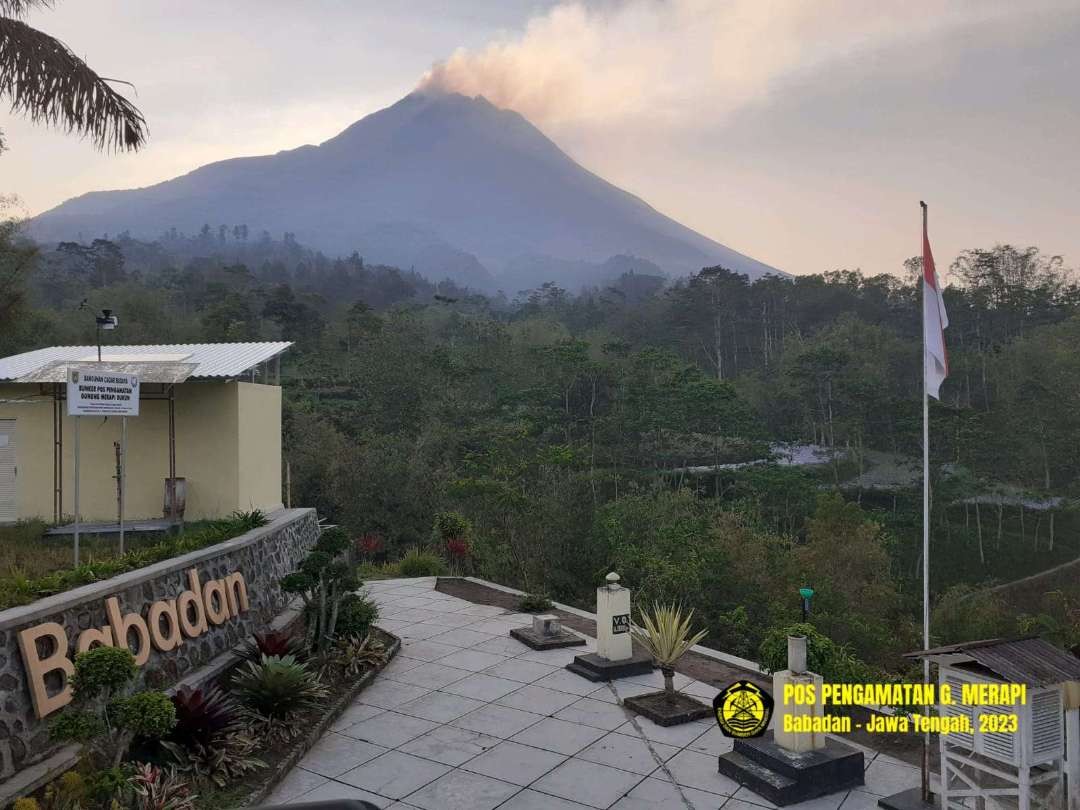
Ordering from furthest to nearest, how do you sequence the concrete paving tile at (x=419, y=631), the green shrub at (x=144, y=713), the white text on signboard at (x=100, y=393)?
the concrete paving tile at (x=419, y=631) < the white text on signboard at (x=100, y=393) < the green shrub at (x=144, y=713)

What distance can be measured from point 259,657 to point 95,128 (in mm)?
5774

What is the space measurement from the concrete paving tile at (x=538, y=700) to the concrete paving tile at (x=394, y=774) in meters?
1.57

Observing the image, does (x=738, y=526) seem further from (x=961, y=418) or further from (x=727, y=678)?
(x=961, y=418)

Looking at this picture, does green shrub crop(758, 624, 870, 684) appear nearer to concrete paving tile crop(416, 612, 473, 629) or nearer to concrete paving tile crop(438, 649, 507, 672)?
concrete paving tile crop(438, 649, 507, 672)

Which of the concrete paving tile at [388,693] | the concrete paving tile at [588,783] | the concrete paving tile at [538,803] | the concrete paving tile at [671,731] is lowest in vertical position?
the concrete paving tile at [388,693]

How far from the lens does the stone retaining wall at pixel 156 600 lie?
5.29m

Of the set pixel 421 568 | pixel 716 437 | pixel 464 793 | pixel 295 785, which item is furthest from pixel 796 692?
pixel 716 437

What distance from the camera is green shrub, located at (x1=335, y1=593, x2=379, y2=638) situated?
927cm

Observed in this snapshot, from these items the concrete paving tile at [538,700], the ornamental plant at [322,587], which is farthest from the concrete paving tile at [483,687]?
the ornamental plant at [322,587]

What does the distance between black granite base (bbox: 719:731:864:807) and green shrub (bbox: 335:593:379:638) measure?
4.59 metres

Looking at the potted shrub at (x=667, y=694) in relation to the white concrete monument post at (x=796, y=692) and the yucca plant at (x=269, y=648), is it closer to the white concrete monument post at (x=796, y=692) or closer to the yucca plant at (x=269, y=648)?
the white concrete monument post at (x=796, y=692)

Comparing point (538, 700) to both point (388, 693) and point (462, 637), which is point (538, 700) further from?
point (462, 637)

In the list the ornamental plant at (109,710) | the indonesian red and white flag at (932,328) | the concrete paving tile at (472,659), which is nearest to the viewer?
→ the ornamental plant at (109,710)

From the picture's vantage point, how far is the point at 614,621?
9.12m
